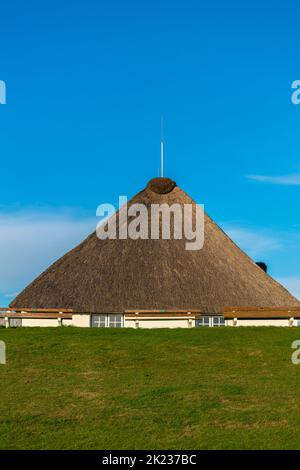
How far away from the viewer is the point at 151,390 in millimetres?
20391

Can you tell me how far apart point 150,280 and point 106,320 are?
3.93 m

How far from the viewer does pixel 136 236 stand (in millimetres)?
44219

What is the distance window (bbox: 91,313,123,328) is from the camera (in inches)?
1580

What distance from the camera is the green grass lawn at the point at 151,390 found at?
51.8 feet

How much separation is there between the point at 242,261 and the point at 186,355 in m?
20.3

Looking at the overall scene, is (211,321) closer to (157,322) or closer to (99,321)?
(157,322)

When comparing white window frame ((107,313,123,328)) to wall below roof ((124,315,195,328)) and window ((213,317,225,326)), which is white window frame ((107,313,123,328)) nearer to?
wall below roof ((124,315,195,328))

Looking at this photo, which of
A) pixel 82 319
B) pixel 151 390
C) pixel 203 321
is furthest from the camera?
pixel 203 321

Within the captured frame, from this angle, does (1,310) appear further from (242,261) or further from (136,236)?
(242,261)

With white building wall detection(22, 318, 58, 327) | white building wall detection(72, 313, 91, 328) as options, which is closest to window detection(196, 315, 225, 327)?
white building wall detection(72, 313, 91, 328)

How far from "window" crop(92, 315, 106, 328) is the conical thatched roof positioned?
2.99ft

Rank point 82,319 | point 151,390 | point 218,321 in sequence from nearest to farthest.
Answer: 1. point 151,390
2. point 82,319
3. point 218,321

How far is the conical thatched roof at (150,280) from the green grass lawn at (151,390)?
282 inches

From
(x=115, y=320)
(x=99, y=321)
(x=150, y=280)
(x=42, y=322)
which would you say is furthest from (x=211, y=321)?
(x=42, y=322)
